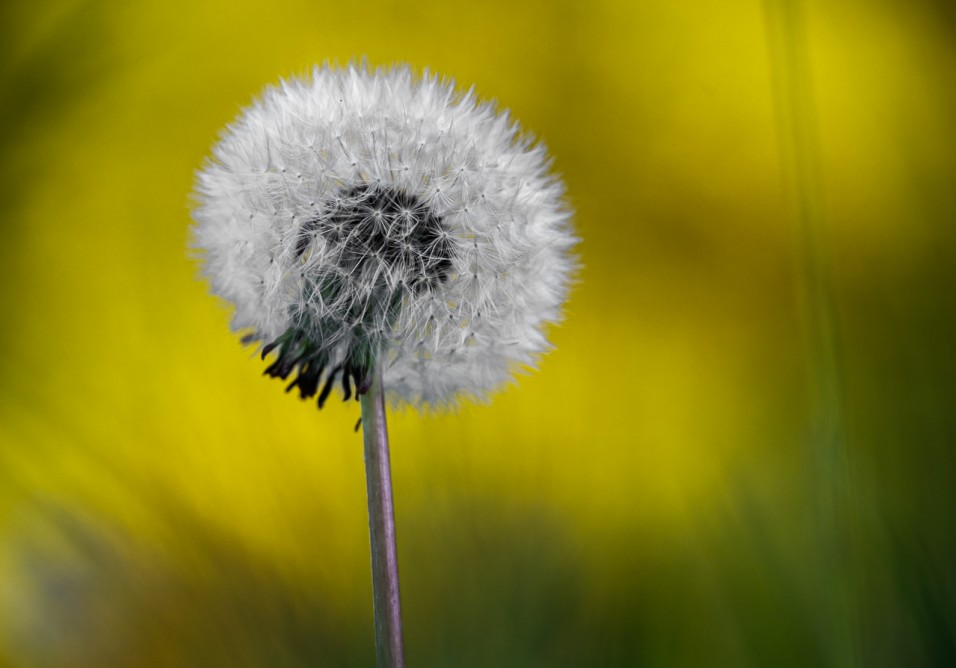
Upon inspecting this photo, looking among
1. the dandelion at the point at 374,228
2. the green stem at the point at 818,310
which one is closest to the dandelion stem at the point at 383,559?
the dandelion at the point at 374,228

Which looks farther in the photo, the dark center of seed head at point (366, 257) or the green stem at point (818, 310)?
the green stem at point (818, 310)

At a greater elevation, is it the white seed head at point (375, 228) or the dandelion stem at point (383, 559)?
the white seed head at point (375, 228)

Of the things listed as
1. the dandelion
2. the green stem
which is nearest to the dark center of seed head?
the dandelion

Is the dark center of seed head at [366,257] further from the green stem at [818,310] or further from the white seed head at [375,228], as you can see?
the green stem at [818,310]

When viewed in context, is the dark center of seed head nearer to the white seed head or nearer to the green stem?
the white seed head

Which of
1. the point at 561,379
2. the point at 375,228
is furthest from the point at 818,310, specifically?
the point at 375,228

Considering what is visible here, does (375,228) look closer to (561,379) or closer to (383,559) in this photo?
(383,559)

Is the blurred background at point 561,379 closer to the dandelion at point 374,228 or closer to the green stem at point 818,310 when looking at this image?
the green stem at point 818,310
